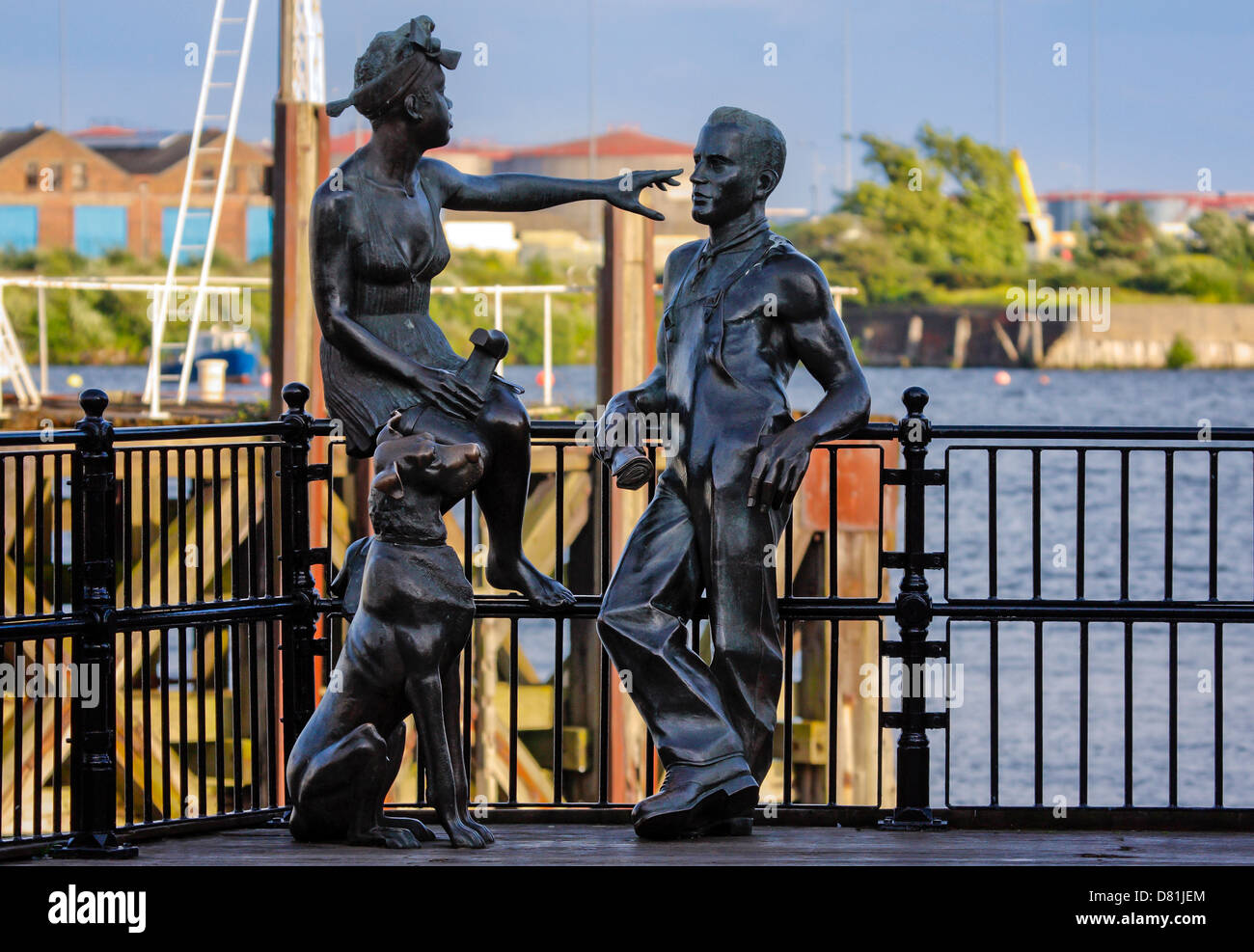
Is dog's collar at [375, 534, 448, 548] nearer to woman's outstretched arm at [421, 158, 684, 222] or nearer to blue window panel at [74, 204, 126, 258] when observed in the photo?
woman's outstretched arm at [421, 158, 684, 222]

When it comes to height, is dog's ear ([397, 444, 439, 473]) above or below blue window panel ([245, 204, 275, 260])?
below

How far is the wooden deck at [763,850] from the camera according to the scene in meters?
5.96

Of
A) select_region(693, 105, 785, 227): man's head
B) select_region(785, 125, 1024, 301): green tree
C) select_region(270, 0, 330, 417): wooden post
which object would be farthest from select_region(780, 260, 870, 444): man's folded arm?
select_region(785, 125, 1024, 301): green tree

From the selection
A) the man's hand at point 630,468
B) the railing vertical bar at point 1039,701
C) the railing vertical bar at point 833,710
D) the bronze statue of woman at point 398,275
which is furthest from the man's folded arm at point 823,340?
the railing vertical bar at point 1039,701

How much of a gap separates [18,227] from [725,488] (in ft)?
181

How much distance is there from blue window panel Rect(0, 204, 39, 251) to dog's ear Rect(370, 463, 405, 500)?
5459 centimetres

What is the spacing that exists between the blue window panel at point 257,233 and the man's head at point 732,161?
165ft

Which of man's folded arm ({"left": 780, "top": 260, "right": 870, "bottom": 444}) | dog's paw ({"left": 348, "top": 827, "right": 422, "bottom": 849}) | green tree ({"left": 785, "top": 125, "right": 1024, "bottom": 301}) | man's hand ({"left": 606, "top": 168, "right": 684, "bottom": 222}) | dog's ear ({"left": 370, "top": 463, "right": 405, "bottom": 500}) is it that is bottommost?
dog's paw ({"left": 348, "top": 827, "right": 422, "bottom": 849})

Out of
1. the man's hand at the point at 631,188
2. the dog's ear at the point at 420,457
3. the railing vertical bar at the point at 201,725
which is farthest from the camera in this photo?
the railing vertical bar at the point at 201,725

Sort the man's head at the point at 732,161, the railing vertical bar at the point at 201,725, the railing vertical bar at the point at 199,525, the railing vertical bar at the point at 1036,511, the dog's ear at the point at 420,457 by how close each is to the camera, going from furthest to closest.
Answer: the railing vertical bar at the point at 1036,511 < the railing vertical bar at the point at 199,525 < the railing vertical bar at the point at 201,725 < the man's head at the point at 732,161 < the dog's ear at the point at 420,457

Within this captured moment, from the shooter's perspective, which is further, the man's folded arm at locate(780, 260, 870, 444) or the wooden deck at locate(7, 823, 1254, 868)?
the man's folded arm at locate(780, 260, 870, 444)

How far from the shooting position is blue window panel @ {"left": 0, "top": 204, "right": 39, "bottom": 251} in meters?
57.5

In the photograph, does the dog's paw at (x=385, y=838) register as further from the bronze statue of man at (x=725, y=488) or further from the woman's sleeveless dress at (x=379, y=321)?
the woman's sleeveless dress at (x=379, y=321)

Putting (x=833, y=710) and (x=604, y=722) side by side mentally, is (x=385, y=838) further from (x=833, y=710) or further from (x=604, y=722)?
(x=833, y=710)
